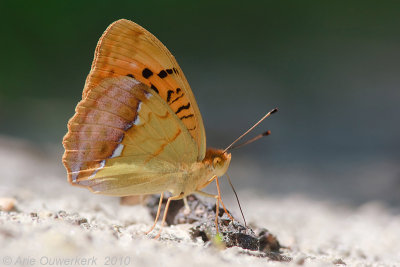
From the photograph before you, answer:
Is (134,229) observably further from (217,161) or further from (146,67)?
(146,67)

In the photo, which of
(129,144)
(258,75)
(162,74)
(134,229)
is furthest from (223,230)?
(258,75)

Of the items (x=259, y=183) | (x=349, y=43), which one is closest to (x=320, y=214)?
(x=259, y=183)

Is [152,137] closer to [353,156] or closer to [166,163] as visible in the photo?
[166,163]

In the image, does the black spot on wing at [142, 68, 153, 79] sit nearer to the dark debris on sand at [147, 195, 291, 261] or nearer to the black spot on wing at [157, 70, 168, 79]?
the black spot on wing at [157, 70, 168, 79]

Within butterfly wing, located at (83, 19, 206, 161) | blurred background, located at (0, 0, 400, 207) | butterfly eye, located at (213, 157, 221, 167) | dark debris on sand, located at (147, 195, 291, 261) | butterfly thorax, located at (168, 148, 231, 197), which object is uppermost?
blurred background, located at (0, 0, 400, 207)

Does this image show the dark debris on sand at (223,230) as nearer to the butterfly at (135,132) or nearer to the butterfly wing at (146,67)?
the butterfly at (135,132)

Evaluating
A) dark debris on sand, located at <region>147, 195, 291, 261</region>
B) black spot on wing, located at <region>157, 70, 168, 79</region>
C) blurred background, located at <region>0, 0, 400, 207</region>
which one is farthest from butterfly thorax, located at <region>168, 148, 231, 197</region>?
blurred background, located at <region>0, 0, 400, 207</region>
